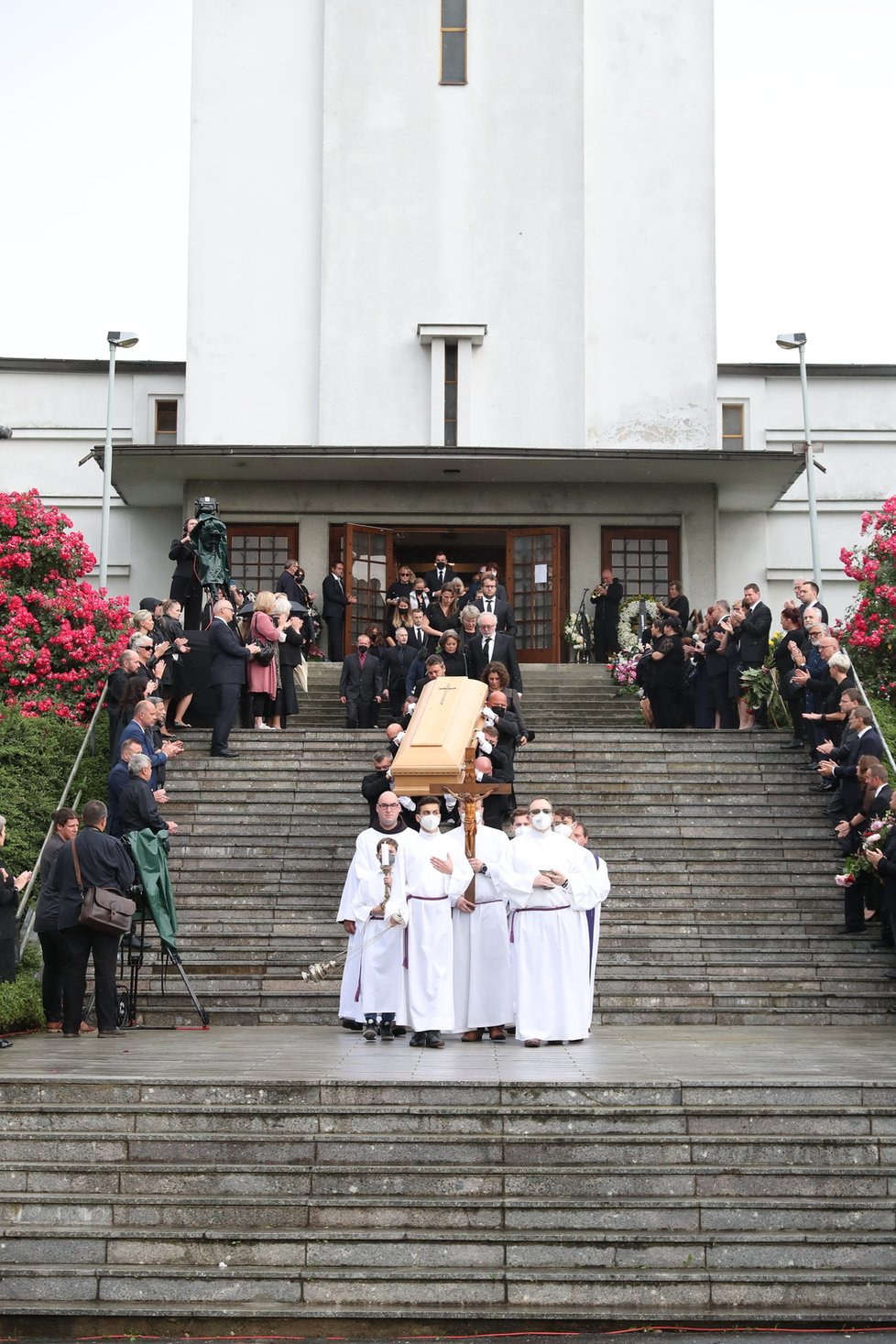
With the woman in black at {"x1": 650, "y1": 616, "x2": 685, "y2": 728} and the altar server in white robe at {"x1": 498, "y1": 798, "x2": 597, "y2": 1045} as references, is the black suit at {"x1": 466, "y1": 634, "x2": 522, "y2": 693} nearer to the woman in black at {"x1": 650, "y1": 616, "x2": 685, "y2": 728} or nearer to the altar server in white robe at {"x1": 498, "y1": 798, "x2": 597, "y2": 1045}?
the woman in black at {"x1": 650, "y1": 616, "x2": 685, "y2": 728}

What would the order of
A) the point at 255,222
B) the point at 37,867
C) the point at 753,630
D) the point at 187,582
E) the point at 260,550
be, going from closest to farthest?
1. the point at 37,867
2. the point at 753,630
3. the point at 187,582
4. the point at 260,550
5. the point at 255,222

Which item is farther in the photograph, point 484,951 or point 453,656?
point 453,656

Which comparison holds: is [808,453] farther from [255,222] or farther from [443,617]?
[255,222]

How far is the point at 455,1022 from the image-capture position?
13.2m

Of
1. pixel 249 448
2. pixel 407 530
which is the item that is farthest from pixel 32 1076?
pixel 407 530

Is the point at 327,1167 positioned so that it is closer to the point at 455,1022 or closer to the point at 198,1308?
the point at 198,1308

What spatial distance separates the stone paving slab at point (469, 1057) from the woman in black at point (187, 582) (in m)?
8.95

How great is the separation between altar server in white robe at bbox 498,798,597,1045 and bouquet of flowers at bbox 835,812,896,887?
2.65 metres

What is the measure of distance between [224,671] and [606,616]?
28.8 ft

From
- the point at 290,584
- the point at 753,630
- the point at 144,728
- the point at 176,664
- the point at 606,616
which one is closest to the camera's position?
the point at 144,728

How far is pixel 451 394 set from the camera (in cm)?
2900

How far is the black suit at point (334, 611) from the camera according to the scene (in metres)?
25.6

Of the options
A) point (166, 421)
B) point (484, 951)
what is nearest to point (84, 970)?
point (484, 951)

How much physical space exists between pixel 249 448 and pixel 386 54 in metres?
8.33
